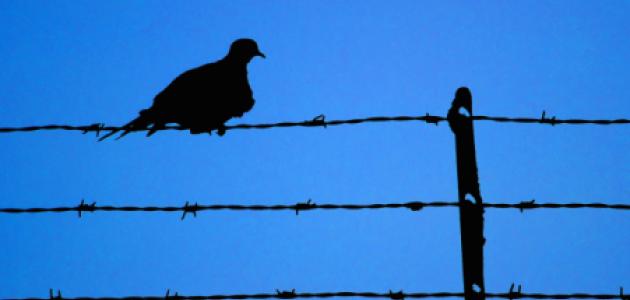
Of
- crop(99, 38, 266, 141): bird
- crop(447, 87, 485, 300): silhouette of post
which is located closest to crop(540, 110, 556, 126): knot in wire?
crop(447, 87, 485, 300): silhouette of post

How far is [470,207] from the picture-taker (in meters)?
3.64

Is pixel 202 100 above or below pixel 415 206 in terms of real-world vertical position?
above

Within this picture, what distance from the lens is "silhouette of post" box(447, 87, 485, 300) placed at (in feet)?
11.7

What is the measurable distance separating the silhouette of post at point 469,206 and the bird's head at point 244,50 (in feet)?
11.5

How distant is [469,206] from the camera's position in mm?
3637

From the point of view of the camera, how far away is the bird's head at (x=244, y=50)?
701 cm

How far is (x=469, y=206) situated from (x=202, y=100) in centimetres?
323

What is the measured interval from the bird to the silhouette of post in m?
2.69

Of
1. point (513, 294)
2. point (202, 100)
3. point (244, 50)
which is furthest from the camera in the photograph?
point (244, 50)

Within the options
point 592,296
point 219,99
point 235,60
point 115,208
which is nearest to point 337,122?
point 115,208

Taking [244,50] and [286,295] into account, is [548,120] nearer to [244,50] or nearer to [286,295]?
[286,295]

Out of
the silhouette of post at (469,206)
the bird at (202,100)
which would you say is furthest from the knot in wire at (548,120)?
the bird at (202,100)

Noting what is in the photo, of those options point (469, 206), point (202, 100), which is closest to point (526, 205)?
point (469, 206)

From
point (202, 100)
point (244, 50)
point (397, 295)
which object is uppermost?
point (244, 50)
